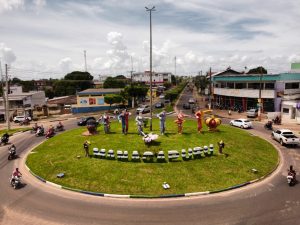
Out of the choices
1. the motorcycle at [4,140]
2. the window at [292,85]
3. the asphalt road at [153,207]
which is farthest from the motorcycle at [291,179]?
the window at [292,85]

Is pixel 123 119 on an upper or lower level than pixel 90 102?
upper

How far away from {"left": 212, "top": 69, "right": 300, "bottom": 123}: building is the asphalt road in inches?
1339

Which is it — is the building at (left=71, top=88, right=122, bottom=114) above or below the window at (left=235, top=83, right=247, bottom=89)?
below

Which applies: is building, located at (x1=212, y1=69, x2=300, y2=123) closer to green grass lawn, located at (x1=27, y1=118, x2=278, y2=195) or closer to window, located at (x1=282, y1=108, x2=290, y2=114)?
window, located at (x1=282, y1=108, x2=290, y2=114)

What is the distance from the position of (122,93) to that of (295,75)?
137ft

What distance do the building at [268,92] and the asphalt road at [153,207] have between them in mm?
34012

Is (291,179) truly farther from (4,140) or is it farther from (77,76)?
(77,76)

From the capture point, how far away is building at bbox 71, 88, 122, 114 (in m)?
74.1

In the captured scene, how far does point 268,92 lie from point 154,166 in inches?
1618

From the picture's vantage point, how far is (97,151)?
24703 millimetres

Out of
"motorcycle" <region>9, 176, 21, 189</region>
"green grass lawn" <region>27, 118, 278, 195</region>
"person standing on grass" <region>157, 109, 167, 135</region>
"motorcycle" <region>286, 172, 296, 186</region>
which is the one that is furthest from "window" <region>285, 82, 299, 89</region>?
"motorcycle" <region>9, 176, 21, 189</region>

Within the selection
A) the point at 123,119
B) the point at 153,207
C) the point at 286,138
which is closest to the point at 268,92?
the point at 286,138

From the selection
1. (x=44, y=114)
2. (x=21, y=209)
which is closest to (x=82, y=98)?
(x=44, y=114)

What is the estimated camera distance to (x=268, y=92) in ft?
179
